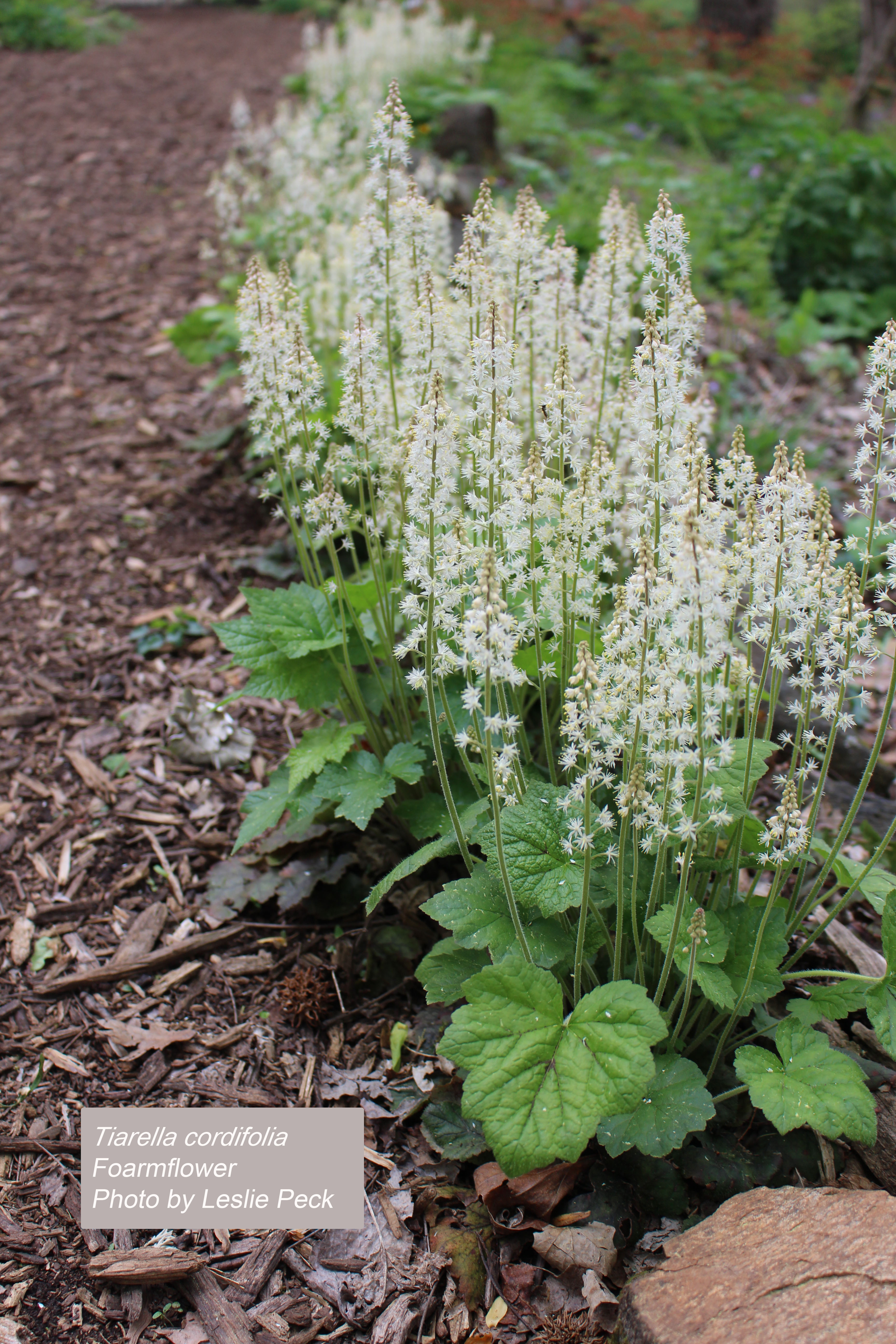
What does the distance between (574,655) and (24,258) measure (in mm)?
8600

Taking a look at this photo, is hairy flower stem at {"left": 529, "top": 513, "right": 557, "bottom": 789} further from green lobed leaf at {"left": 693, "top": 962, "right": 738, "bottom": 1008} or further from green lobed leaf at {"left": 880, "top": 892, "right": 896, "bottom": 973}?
green lobed leaf at {"left": 880, "top": 892, "right": 896, "bottom": 973}

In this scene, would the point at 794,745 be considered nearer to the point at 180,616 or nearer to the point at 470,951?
the point at 470,951

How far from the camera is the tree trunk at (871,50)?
984cm

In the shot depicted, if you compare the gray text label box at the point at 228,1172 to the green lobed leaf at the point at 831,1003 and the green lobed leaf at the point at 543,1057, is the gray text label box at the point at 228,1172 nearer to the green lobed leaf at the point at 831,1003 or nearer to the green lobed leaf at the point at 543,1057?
the green lobed leaf at the point at 543,1057

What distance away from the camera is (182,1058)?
309 cm

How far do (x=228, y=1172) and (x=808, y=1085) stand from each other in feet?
5.11

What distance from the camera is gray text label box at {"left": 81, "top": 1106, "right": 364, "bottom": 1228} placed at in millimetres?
2512

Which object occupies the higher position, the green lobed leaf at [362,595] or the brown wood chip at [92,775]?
the green lobed leaf at [362,595]

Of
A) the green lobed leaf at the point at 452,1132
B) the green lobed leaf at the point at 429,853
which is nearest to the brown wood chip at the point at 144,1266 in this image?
the green lobed leaf at the point at 452,1132

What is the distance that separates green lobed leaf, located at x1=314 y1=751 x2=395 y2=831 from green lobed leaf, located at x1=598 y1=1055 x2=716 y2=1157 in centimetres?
106

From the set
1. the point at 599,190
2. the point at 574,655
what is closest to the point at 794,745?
the point at 574,655

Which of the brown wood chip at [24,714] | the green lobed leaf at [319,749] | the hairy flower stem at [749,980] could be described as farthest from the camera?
the brown wood chip at [24,714]

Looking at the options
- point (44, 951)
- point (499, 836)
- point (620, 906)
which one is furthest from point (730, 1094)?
point (44, 951)

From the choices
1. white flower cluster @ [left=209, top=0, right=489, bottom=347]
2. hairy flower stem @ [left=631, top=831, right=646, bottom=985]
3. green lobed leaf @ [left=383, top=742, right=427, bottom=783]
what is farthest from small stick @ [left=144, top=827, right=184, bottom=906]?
white flower cluster @ [left=209, top=0, right=489, bottom=347]
